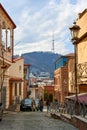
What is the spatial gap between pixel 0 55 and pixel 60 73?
36.5m

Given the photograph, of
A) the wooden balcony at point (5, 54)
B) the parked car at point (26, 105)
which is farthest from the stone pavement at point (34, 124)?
the parked car at point (26, 105)

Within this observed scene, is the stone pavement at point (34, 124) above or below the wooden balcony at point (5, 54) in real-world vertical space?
below

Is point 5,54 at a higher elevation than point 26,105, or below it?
higher

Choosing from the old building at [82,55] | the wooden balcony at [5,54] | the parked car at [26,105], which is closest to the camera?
the old building at [82,55]

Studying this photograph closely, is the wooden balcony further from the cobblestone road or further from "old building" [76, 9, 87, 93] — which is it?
the cobblestone road

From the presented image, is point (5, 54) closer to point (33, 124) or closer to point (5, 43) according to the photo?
point (5, 43)

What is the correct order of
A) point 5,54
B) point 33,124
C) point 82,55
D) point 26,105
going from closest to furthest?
point 33,124 < point 82,55 < point 5,54 < point 26,105

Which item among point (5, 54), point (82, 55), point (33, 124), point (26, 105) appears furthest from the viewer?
point (26, 105)

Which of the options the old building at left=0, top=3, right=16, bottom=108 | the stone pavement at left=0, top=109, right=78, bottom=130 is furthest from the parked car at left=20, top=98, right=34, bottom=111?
the stone pavement at left=0, top=109, right=78, bottom=130

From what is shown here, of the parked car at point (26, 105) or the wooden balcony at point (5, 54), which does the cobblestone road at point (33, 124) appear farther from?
the parked car at point (26, 105)

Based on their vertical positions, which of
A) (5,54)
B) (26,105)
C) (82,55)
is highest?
(5,54)

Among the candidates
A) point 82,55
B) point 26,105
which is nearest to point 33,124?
point 82,55

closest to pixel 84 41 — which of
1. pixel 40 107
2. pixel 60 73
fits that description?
pixel 40 107

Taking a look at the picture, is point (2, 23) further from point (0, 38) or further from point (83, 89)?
point (83, 89)
